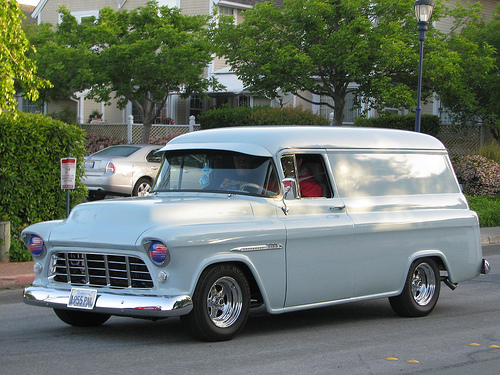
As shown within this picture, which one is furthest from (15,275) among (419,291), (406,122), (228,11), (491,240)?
(228,11)

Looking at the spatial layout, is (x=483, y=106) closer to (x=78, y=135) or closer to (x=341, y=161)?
(x=78, y=135)

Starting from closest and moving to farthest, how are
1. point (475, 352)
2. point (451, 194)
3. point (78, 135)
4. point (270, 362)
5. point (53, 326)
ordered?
1. point (270, 362)
2. point (475, 352)
3. point (53, 326)
4. point (451, 194)
5. point (78, 135)

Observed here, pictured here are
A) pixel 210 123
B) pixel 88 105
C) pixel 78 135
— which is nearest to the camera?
pixel 78 135

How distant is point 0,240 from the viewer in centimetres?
1267

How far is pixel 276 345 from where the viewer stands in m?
7.03

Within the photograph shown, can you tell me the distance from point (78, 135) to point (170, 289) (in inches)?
315

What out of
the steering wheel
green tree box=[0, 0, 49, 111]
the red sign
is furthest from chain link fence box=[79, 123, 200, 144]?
the steering wheel

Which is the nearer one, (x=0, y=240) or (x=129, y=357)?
(x=129, y=357)

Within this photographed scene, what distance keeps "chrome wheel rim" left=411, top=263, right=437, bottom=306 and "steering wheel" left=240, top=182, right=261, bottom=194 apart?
7.87 feet

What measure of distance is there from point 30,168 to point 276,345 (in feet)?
24.8

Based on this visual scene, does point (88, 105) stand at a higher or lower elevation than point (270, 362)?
higher

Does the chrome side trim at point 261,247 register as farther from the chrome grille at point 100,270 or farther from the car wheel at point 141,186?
the car wheel at point 141,186

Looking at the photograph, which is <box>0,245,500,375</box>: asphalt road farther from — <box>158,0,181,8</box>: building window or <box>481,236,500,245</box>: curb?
<box>158,0,181,8</box>: building window

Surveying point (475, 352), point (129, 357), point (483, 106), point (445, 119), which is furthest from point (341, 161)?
point (445, 119)
